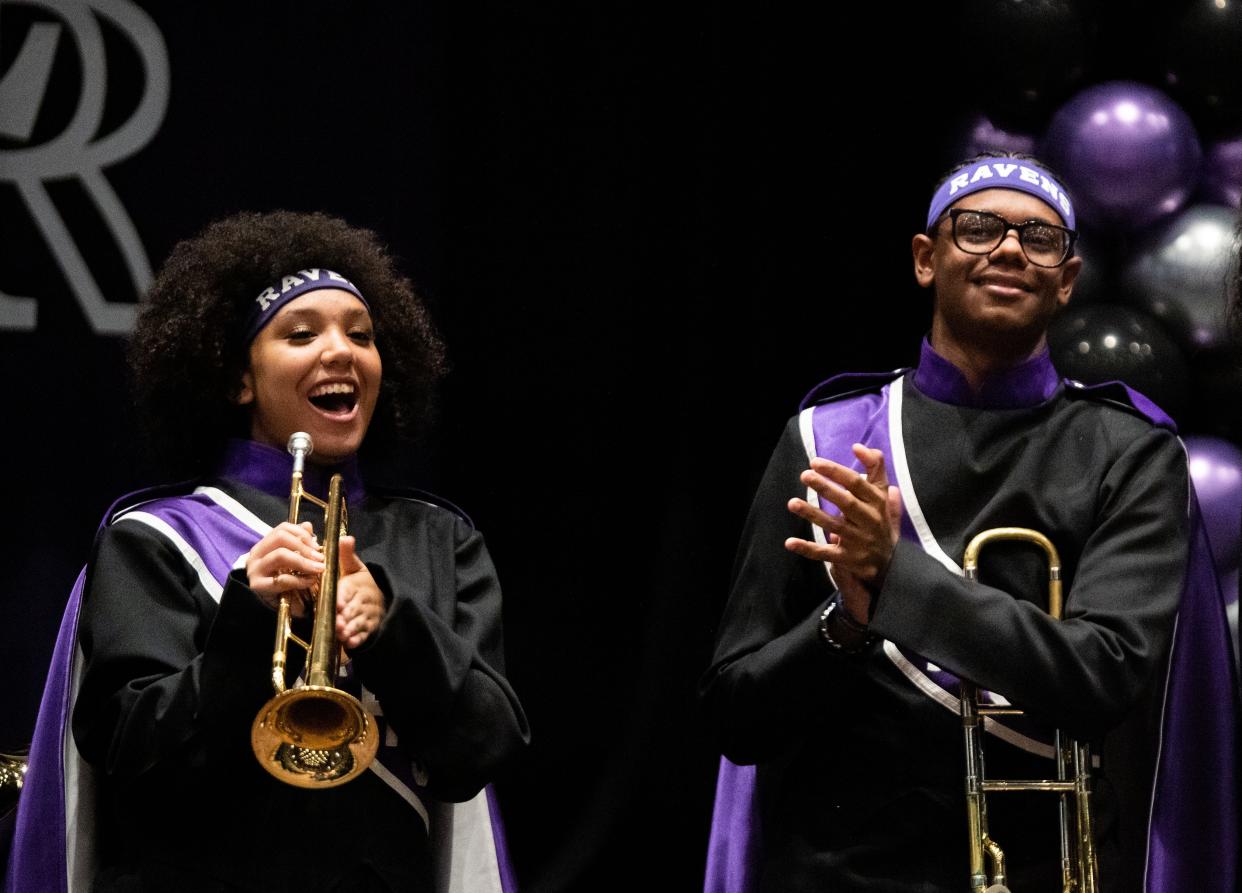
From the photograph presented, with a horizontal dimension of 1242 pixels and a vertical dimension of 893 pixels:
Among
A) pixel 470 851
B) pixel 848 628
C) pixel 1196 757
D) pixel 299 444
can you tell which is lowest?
pixel 470 851

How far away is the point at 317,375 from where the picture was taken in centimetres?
366

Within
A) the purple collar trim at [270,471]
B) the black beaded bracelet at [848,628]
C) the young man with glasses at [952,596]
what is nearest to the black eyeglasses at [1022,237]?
the young man with glasses at [952,596]

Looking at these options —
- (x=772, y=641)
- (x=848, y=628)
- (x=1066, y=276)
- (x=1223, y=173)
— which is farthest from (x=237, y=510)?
(x=1223, y=173)

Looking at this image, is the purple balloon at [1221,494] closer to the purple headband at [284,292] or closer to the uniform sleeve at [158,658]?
the purple headband at [284,292]

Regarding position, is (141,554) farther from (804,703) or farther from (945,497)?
(945,497)

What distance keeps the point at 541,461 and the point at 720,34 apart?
51.2 inches

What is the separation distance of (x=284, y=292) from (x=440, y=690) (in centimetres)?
95

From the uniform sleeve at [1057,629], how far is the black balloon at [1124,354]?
1.47 metres

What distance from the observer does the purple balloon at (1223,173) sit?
5043mm

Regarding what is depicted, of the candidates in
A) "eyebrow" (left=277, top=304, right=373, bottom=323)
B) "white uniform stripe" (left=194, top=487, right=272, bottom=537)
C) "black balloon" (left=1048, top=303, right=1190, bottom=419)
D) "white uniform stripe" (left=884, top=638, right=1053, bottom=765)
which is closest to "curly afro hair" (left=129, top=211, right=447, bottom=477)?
"eyebrow" (left=277, top=304, right=373, bottom=323)

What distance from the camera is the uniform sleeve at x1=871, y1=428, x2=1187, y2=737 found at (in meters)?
3.23

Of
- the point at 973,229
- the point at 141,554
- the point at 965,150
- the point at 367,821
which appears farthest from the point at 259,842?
the point at 965,150

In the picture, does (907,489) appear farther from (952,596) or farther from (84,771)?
(84,771)

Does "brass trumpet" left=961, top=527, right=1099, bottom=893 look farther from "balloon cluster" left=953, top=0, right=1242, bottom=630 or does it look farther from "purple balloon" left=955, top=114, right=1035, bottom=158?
"purple balloon" left=955, top=114, right=1035, bottom=158
